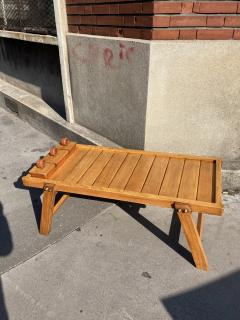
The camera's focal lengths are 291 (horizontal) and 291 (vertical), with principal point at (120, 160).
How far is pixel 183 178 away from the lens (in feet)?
9.65

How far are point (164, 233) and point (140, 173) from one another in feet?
2.38

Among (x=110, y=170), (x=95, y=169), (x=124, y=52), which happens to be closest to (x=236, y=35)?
(x=124, y=52)

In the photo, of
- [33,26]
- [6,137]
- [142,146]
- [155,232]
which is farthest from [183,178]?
[33,26]

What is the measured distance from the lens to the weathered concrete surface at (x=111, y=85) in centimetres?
348

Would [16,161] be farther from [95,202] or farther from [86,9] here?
[86,9]

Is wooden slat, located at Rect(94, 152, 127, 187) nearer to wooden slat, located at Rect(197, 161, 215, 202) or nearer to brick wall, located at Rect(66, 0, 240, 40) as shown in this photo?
wooden slat, located at Rect(197, 161, 215, 202)

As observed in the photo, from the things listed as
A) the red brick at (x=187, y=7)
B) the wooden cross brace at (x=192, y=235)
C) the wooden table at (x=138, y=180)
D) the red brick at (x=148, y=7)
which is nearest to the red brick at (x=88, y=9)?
the red brick at (x=148, y=7)

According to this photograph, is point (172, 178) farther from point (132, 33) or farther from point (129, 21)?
point (129, 21)

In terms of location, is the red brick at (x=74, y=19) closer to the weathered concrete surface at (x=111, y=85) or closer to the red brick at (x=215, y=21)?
the weathered concrete surface at (x=111, y=85)

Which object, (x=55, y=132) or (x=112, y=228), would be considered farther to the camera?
(x=55, y=132)

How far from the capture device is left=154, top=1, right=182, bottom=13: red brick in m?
2.98

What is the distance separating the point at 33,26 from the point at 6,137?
2208 millimetres

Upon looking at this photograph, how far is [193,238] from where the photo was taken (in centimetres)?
263

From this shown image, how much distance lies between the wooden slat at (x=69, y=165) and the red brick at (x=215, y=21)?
2.00 m
